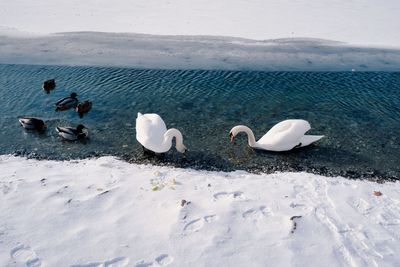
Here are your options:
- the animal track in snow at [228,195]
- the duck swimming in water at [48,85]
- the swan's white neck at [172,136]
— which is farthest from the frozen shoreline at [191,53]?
the animal track in snow at [228,195]

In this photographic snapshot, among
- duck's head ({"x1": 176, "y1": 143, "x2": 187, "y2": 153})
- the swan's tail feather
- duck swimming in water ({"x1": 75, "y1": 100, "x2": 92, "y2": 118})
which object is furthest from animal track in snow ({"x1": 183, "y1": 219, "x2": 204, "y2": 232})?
duck swimming in water ({"x1": 75, "y1": 100, "x2": 92, "y2": 118})

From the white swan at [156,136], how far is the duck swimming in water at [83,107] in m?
1.86

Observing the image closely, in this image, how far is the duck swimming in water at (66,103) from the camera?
28.9 feet

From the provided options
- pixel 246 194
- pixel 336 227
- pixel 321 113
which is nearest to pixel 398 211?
pixel 336 227

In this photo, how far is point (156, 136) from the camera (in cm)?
711

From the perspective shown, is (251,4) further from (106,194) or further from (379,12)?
(106,194)

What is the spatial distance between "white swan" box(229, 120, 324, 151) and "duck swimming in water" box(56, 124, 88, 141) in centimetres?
322

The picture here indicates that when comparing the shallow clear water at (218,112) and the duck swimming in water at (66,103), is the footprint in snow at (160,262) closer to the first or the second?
the shallow clear water at (218,112)

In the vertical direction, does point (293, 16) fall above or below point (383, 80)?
above

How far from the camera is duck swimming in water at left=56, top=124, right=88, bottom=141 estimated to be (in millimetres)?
7586

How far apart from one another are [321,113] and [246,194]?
14.4 ft

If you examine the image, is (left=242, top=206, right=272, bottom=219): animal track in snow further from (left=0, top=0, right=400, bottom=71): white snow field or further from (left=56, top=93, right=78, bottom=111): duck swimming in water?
(left=0, top=0, right=400, bottom=71): white snow field

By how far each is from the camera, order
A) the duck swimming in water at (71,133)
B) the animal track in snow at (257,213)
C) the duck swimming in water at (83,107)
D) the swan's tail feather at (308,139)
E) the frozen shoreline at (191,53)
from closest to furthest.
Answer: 1. the animal track in snow at (257,213)
2. the swan's tail feather at (308,139)
3. the duck swimming in water at (71,133)
4. the duck swimming in water at (83,107)
5. the frozen shoreline at (191,53)

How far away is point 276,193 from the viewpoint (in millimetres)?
5570
